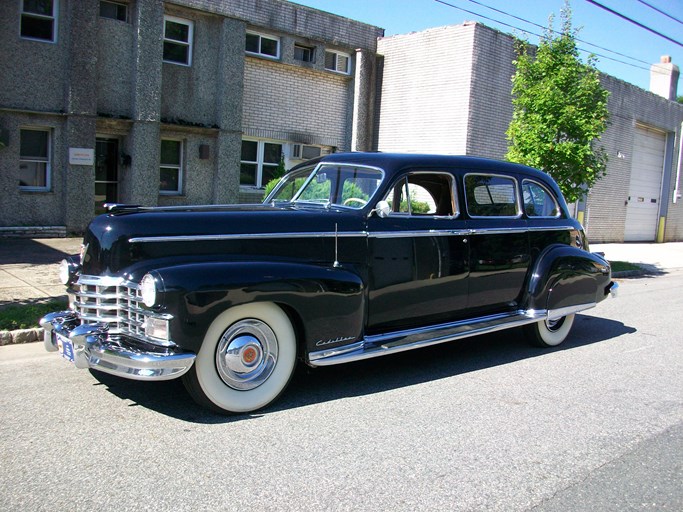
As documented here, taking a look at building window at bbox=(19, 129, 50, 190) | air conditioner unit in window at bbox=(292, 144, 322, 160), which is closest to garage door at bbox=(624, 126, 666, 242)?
air conditioner unit in window at bbox=(292, 144, 322, 160)

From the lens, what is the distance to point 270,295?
4.60m

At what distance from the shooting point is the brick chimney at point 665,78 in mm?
26688

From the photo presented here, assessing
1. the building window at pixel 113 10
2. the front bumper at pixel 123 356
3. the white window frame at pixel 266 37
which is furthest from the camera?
the white window frame at pixel 266 37

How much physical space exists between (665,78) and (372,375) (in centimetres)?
2607

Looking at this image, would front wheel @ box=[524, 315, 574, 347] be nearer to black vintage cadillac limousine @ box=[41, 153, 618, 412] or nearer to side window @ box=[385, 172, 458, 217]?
black vintage cadillac limousine @ box=[41, 153, 618, 412]

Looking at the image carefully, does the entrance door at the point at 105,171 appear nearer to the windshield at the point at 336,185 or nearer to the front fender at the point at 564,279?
the windshield at the point at 336,185

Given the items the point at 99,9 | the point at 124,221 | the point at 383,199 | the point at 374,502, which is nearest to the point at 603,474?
the point at 374,502

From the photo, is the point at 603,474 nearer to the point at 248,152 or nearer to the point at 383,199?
the point at 383,199

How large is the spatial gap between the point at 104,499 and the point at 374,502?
55.9 inches

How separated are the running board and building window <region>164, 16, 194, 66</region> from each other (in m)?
11.2

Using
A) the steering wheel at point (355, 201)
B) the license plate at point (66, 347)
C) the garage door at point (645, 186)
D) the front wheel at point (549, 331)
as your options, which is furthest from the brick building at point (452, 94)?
the license plate at point (66, 347)

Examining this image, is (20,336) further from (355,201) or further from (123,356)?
(355,201)

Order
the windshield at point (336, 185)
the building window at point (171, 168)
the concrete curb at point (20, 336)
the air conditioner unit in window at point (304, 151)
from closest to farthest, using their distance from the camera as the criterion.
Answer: the windshield at point (336, 185) → the concrete curb at point (20, 336) → the building window at point (171, 168) → the air conditioner unit in window at point (304, 151)

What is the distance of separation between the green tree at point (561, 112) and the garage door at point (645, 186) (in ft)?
41.0
